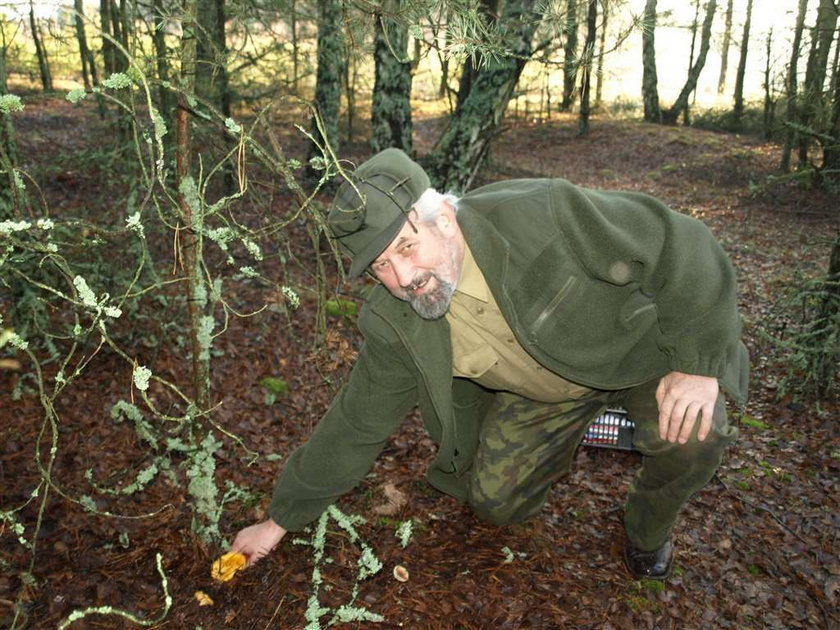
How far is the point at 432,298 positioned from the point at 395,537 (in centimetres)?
134

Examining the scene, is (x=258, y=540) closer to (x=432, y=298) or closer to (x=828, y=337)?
(x=432, y=298)

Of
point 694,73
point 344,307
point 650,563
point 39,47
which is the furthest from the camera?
point 694,73

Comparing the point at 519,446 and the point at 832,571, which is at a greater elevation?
the point at 519,446

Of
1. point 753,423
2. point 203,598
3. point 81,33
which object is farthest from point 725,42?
point 203,598

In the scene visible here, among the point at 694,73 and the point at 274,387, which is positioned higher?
the point at 694,73

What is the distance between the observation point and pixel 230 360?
15.6 ft

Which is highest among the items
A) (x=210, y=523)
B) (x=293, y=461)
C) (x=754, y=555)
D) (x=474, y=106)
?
(x=474, y=106)

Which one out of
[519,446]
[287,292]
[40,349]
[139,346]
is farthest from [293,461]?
[40,349]

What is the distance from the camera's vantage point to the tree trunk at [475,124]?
6.54m

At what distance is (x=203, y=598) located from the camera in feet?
8.91

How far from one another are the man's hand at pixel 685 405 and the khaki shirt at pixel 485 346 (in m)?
0.43

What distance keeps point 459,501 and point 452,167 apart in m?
4.33

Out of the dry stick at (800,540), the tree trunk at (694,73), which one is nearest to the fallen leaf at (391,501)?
the dry stick at (800,540)

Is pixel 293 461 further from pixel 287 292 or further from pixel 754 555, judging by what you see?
pixel 754 555
